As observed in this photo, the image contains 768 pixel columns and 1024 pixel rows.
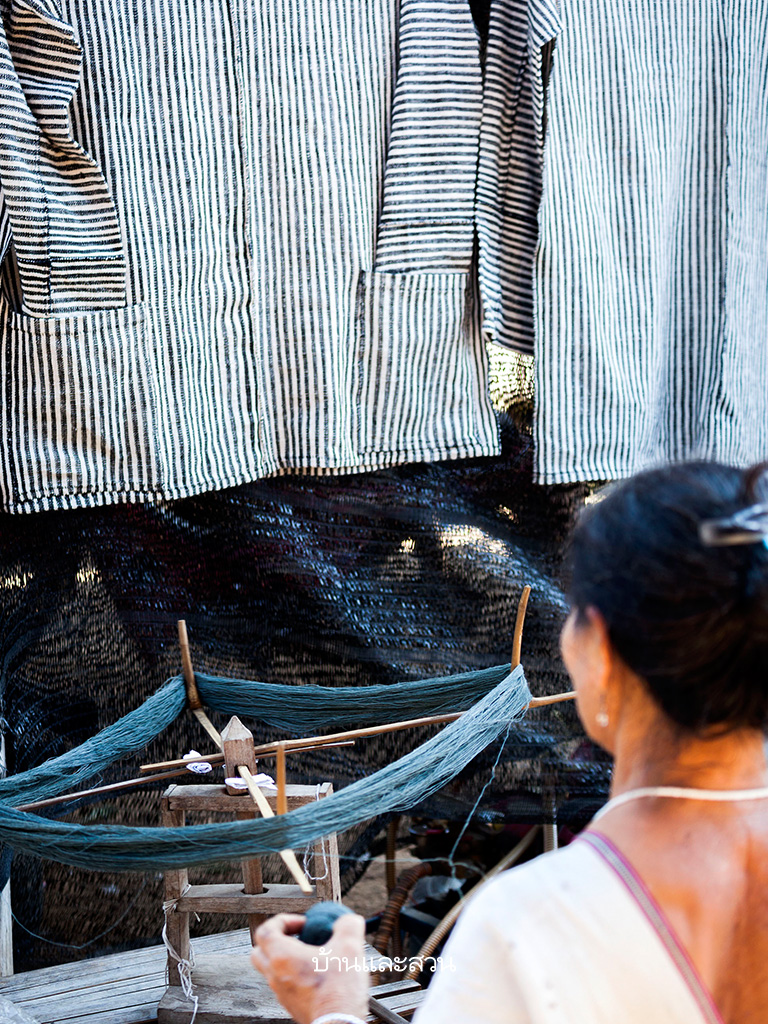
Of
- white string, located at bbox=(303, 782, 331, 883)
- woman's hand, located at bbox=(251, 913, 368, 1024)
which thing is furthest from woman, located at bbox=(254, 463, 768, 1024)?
white string, located at bbox=(303, 782, 331, 883)

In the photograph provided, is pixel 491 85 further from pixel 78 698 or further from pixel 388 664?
pixel 78 698

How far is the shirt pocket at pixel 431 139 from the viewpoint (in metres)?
2.53

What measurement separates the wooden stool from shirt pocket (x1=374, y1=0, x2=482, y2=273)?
139cm

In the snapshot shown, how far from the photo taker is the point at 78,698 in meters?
2.68

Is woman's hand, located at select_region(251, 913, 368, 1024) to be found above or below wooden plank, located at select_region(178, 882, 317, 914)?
above

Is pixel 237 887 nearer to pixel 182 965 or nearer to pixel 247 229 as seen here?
pixel 182 965

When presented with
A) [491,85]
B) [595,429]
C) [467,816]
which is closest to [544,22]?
[491,85]

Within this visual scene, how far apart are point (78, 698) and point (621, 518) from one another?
2008mm

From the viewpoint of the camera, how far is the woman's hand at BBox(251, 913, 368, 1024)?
3.98 feet

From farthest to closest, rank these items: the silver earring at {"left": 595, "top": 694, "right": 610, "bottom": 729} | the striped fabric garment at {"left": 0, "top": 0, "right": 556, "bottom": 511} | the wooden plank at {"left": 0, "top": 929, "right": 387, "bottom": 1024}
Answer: the striped fabric garment at {"left": 0, "top": 0, "right": 556, "bottom": 511}
the wooden plank at {"left": 0, "top": 929, "right": 387, "bottom": 1024}
the silver earring at {"left": 595, "top": 694, "right": 610, "bottom": 729}

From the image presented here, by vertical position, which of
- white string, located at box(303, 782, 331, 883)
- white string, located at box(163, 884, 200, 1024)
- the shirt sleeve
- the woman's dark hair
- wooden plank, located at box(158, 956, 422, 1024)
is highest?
the woman's dark hair

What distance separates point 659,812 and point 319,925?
48 centimetres

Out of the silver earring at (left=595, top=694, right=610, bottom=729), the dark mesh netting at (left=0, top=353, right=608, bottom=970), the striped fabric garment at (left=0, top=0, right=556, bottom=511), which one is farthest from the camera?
the dark mesh netting at (left=0, top=353, right=608, bottom=970)

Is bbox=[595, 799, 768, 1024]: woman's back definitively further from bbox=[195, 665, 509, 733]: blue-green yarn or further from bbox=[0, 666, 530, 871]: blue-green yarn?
bbox=[195, 665, 509, 733]: blue-green yarn
